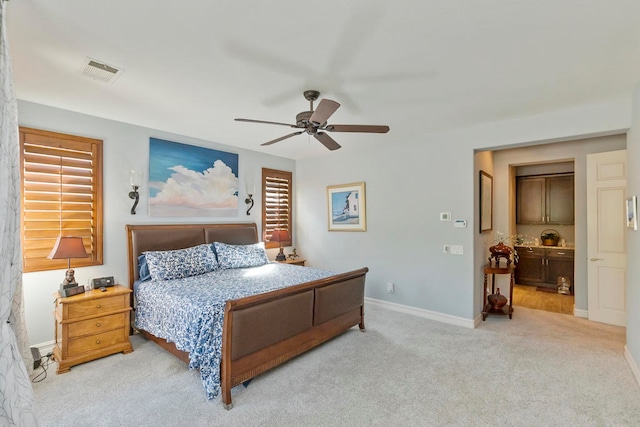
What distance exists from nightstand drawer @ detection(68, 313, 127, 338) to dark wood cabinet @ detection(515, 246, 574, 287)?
22.8 feet

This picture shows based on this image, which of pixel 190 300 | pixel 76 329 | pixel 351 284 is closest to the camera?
pixel 190 300

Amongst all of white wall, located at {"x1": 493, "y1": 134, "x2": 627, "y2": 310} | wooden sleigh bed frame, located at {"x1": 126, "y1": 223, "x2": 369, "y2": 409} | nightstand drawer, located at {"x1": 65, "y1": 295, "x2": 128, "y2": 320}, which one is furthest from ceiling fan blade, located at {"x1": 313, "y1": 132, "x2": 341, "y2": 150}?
white wall, located at {"x1": 493, "y1": 134, "x2": 627, "y2": 310}

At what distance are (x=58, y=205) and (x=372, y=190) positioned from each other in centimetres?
399

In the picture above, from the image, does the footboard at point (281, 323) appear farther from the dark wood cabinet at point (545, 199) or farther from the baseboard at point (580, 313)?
the dark wood cabinet at point (545, 199)

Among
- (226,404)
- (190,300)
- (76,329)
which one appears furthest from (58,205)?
(226,404)

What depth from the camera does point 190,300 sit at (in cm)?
268

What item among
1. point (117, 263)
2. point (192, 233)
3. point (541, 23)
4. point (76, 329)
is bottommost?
point (76, 329)

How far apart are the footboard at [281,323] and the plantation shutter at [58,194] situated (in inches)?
86.2

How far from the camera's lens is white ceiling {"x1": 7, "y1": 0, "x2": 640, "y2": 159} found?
1736mm

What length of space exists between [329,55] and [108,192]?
9.98ft

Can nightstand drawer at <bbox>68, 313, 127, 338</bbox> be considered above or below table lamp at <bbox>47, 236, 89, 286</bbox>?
below

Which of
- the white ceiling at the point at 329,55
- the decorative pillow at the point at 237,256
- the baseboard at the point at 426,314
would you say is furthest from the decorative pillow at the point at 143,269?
the baseboard at the point at 426,314

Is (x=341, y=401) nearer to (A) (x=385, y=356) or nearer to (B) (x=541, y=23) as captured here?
(A) (x=385, y=356)

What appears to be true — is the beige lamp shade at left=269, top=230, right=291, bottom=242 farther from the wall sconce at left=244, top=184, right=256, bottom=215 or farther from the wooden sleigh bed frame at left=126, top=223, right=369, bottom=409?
the wooden sleigh bed frame at left=126, top=223, right=369, bottom=409
